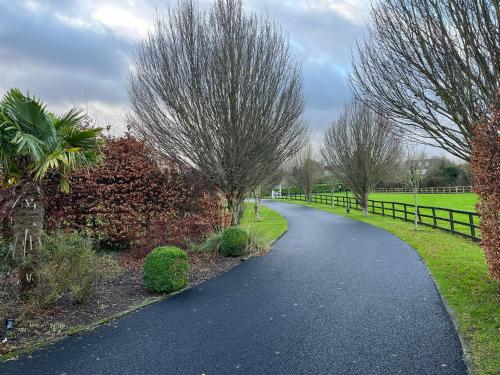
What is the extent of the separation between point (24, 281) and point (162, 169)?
656 cm

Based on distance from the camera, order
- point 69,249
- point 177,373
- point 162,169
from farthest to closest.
→ point 162,169 → point 69,249 → point 177,373

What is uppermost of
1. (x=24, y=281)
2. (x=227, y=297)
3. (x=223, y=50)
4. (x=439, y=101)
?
(x=223, y=50)

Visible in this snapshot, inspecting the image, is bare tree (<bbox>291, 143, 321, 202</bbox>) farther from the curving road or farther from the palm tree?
the palm tree

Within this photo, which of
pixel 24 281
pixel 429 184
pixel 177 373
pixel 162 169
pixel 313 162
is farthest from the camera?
pixel 429 184

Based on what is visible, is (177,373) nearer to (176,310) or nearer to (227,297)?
(176,310)

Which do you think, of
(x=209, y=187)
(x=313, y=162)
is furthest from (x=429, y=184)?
(x=209, y=187)

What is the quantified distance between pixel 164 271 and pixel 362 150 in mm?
22101

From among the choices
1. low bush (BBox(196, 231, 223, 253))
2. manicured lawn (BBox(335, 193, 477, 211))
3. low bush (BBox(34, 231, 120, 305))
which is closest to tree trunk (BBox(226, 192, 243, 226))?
low bush (BBox(196, 231, 223, 253))

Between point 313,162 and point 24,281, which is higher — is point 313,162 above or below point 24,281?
above

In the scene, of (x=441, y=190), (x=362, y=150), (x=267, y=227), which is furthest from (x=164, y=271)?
(x=441, y=190)

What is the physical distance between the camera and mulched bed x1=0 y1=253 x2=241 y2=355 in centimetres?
495

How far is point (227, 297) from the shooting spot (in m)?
6.81

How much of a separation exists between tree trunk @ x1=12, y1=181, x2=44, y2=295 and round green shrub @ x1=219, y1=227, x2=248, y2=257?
573cm

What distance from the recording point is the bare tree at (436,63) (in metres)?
6.18
